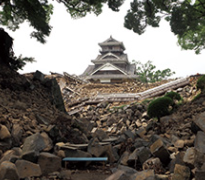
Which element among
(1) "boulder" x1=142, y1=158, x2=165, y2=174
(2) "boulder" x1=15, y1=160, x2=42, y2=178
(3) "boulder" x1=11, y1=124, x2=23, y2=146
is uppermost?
(3) "boulder" x1=11, y1=124, x2=23, y2=146

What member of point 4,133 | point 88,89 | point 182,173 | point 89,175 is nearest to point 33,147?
point 4,133

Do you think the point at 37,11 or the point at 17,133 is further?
the point at 37,11

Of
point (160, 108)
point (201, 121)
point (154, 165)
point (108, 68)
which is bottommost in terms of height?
point (154, 165)

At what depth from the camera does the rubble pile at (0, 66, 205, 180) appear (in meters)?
3.60

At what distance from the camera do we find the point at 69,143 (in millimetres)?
5668

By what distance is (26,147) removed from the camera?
14.2ft

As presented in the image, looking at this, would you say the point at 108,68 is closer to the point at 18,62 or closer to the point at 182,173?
the point at 18,62

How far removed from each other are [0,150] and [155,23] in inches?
377

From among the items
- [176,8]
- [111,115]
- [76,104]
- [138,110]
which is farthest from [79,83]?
[176,8]

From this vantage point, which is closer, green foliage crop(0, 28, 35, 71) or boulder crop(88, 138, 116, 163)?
boulder crop(88, 138, 116, 163)

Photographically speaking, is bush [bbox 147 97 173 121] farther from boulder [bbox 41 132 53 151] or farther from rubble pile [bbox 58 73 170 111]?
rubble pile [bbox 58 73 170 111]

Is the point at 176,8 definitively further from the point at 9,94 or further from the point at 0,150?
the point at 0,150

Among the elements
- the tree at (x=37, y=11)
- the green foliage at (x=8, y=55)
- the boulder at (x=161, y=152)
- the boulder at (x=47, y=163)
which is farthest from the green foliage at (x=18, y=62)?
the boulder at (x=161, y=152)

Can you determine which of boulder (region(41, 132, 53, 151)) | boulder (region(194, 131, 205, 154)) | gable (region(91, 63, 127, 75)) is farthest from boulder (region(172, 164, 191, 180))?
gable (region(91, 63, 127, 75))
